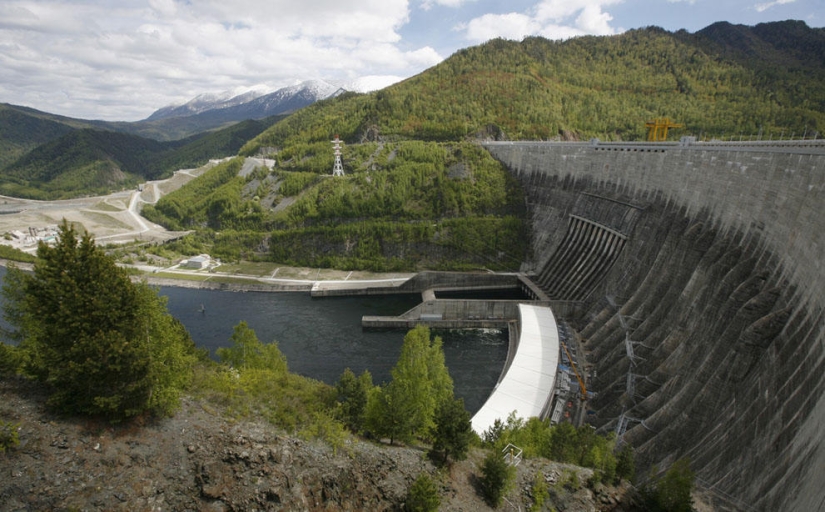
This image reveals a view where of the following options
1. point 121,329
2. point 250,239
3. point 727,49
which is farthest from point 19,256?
point 727,49

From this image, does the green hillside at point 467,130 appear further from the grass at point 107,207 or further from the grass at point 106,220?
the grass at point 107,207

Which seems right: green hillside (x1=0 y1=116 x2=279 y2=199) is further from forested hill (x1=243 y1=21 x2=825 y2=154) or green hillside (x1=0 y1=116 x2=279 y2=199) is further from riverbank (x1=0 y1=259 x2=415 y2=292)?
riverbank (x1=0 y1=259 x2=415 y2=292)

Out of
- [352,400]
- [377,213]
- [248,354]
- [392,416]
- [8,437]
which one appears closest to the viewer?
[8,437]

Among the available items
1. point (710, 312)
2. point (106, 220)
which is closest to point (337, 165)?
point (106, 220)

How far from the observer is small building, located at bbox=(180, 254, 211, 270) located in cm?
6956

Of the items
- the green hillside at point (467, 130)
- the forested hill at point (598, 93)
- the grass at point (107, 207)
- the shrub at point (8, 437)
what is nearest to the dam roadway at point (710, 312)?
the green hillside at point (467, 130)

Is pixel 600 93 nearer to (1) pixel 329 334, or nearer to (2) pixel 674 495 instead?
(1) pixel 329 334

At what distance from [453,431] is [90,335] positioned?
42.3ft

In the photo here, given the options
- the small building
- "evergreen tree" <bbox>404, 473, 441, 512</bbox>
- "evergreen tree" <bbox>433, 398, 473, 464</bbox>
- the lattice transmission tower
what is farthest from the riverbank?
"evergreen tree" <bbox>404, 473, 441, 512</bbox>

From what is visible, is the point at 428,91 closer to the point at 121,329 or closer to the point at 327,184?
the point at 327,184

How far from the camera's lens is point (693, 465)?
873 inches

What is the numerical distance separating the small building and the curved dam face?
54406mm

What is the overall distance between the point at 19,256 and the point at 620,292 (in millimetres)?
91731

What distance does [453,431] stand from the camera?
1711 centimetres
